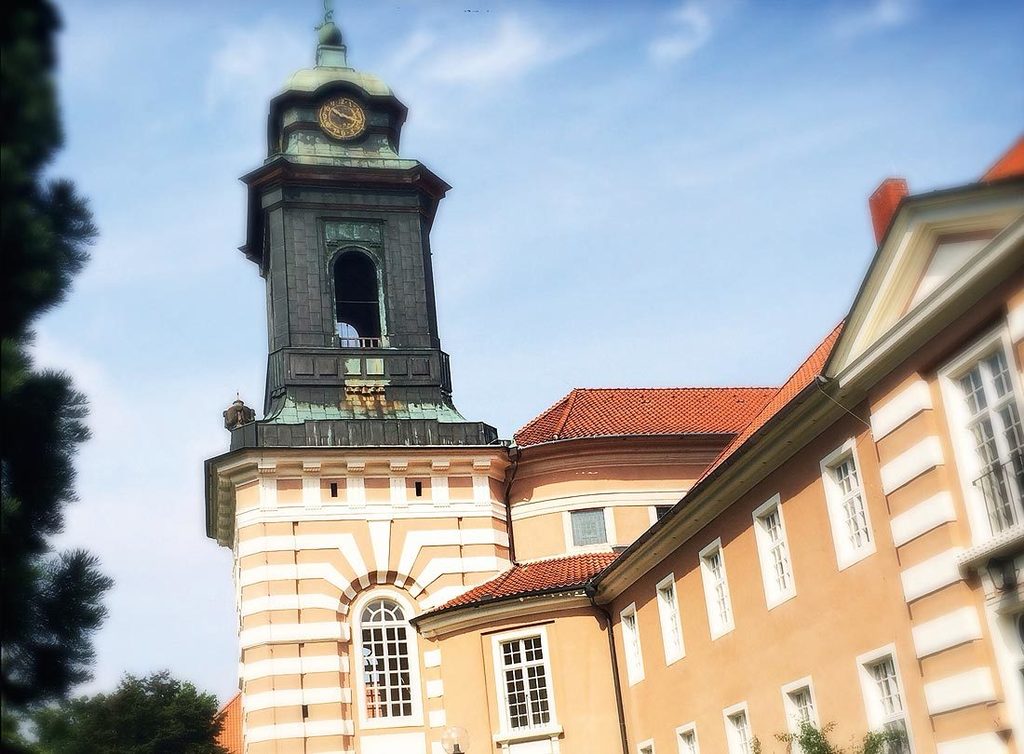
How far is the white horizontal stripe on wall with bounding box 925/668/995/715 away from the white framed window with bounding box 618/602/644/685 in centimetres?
1107

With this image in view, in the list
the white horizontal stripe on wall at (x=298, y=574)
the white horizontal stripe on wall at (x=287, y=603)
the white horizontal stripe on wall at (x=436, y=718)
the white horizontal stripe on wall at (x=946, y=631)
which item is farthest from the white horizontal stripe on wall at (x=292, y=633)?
the white horizontal stripe on wall at (x=946, y=631)

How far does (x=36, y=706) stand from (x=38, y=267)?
3.71 metres

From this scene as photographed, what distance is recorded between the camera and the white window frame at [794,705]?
2017 cm

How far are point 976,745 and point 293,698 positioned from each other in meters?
17.4

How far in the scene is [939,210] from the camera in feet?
54.5

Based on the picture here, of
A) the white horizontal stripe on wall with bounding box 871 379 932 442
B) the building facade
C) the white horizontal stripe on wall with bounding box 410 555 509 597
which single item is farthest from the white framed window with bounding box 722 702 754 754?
the white horizontal stripe on wall with bounding box 410 555 509 597

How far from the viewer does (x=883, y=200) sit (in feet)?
69.1

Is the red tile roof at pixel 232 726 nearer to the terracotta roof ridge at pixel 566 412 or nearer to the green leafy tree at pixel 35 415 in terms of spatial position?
the terracotta roof ridge at pixel 566 412

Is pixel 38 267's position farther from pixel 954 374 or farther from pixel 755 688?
pixel 755 688

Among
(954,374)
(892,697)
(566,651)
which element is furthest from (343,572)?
(954,374)

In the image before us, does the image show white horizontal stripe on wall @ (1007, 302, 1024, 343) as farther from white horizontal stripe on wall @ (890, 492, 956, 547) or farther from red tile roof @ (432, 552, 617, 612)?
red tile roof @ (432, 552, 617, 612)

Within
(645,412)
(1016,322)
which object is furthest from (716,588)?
(645,412)

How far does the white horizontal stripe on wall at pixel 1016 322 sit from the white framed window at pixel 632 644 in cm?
1365

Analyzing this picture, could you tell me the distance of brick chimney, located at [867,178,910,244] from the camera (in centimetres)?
2091
